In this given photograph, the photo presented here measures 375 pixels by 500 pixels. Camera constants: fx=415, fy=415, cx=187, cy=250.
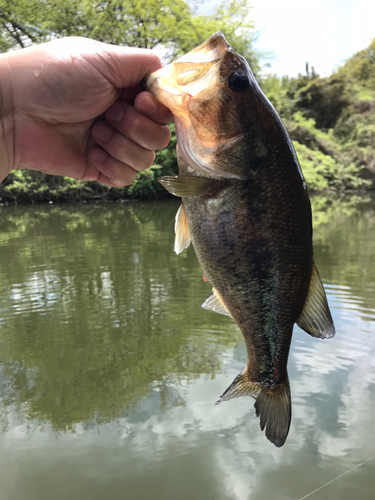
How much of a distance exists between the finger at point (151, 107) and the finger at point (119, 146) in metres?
0.25

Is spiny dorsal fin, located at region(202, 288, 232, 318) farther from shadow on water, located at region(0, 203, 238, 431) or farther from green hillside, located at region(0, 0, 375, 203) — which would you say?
green hillside, located at region(0, 0, 375, 203)

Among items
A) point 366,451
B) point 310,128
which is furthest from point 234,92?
point 310,128

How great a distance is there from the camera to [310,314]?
1798mm

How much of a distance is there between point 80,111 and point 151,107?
43 cm

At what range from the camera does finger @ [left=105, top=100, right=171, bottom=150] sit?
7.74 ft

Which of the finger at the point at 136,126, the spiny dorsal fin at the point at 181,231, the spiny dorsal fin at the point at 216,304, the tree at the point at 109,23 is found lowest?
the spiny dorsal fin at the point at 216,304

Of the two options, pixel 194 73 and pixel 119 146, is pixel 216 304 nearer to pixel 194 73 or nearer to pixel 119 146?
pixel 194 73

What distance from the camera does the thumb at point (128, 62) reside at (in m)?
2.10

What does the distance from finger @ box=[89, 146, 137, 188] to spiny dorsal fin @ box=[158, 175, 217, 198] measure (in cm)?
106

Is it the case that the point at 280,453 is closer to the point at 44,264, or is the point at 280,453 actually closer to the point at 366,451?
the point at 366,451

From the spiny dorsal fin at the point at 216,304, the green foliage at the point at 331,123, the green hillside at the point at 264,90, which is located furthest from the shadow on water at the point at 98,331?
the green foliage at the point at 331,123

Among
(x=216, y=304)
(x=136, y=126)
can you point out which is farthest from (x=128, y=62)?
(x=216, y=304)

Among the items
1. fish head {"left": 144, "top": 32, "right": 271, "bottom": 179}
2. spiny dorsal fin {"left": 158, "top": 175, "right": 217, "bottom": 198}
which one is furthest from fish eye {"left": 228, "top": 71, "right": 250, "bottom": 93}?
spiny dorsal fin {"left": 158, "top": 175, "right": 217, "bottom": 198}

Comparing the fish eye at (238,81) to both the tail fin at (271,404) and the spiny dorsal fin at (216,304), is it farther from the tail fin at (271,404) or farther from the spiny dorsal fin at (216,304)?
the tail fin at (271,404)
